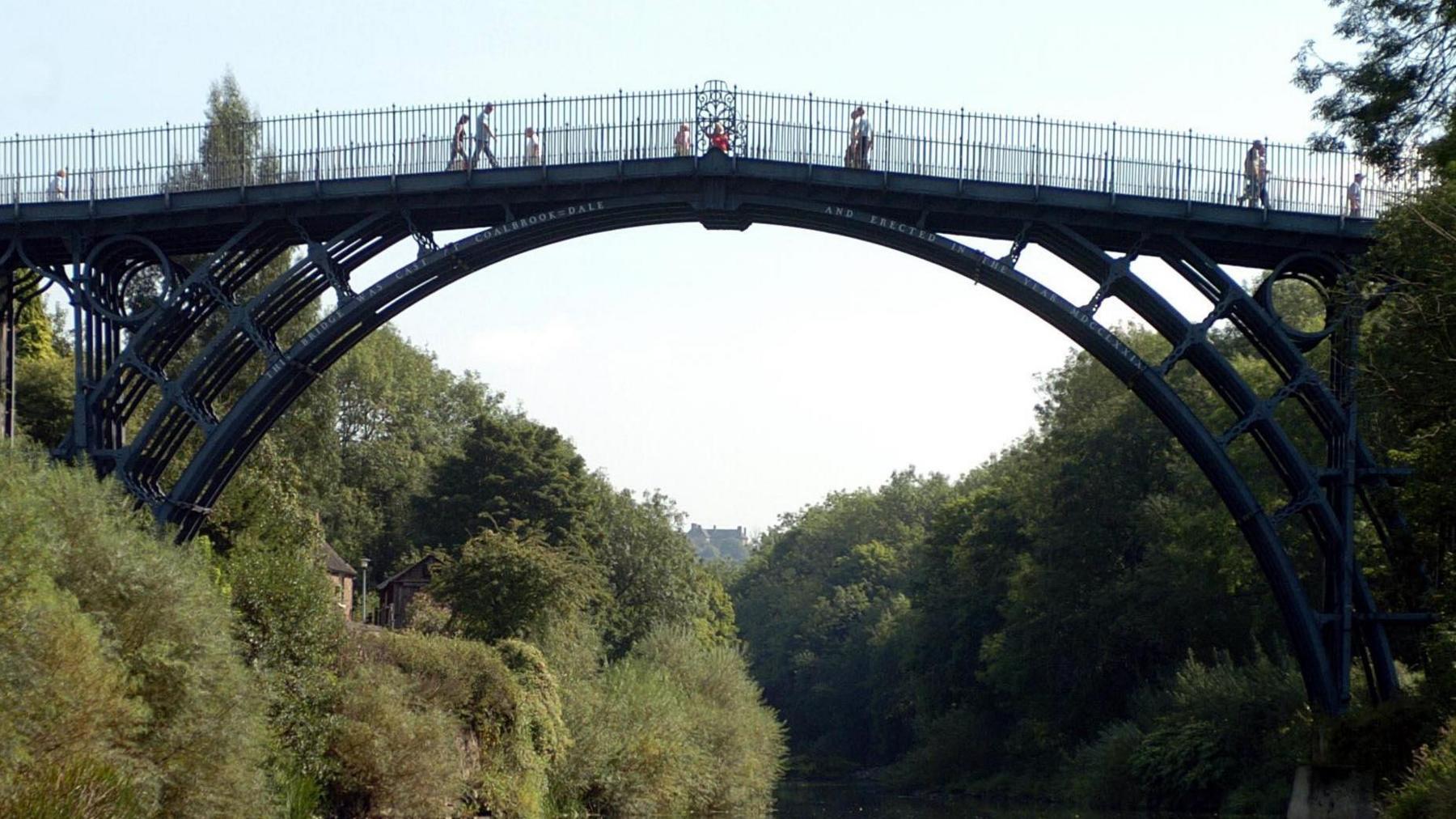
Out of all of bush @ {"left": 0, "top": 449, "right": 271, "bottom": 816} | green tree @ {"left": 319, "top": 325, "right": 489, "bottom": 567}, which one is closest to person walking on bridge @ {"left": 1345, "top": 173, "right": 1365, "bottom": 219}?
bush @ {"left": 0, "top": 449, "right": 271, "bottom": 816}

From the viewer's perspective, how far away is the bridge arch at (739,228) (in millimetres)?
29125

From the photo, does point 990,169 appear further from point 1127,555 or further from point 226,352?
point 1127,555

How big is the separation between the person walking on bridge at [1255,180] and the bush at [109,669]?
54.5 feet

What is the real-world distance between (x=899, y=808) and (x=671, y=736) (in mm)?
15441

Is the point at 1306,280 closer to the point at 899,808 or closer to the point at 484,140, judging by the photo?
the point at 484,140

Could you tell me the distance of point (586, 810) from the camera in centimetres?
3991

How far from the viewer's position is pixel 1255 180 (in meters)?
30.2

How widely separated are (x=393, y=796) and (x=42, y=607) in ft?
36.3

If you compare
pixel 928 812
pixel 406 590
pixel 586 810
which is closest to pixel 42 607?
pixel 586 810

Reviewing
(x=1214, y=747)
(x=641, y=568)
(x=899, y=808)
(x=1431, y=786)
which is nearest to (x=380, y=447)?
(x=641, y=568)

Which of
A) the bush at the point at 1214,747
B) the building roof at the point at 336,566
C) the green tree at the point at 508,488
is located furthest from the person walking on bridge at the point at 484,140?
the green tree at the point at 508,488

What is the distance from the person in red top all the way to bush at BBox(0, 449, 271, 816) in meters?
10.0

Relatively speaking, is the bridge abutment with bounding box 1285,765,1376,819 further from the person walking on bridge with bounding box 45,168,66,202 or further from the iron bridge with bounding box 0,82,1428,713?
the person walking on bridge with bounding box 45,168,66,202

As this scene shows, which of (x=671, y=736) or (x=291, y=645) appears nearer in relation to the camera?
(x=291, y=645)
